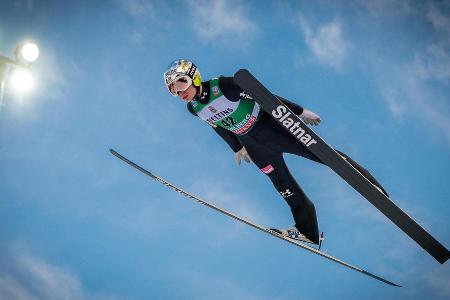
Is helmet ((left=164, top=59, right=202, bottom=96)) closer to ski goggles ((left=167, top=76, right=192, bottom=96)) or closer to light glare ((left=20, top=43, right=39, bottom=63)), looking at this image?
ski goggles ((left=167, top=76, right=192, bottom=96))

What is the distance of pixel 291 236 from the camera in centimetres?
541

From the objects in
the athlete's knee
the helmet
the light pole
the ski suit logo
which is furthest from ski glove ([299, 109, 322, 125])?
the light pole

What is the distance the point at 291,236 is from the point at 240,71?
2.51 metres

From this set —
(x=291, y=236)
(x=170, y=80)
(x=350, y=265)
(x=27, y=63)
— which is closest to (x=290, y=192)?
(x=291, y=236)

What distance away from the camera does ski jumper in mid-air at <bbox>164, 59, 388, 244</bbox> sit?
4992mm

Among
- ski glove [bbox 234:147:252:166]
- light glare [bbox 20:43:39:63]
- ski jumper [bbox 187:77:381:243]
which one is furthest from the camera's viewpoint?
light glare [bbox 20:43:39:63]

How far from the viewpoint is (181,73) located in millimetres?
4953

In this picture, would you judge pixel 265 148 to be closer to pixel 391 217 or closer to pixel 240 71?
pixel 240 71

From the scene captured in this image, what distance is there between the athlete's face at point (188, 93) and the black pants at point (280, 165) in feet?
3.08

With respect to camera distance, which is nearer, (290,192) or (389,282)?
(290,192)

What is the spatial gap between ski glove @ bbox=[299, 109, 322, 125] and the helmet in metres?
1.47

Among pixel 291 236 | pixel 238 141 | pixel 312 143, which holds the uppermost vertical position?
pixel 238 141

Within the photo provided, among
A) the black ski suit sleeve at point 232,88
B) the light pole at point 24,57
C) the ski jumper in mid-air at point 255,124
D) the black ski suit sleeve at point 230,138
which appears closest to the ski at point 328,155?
the ski jumper in mid-air at point 255,124

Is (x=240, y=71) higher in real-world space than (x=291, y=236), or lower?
higher
